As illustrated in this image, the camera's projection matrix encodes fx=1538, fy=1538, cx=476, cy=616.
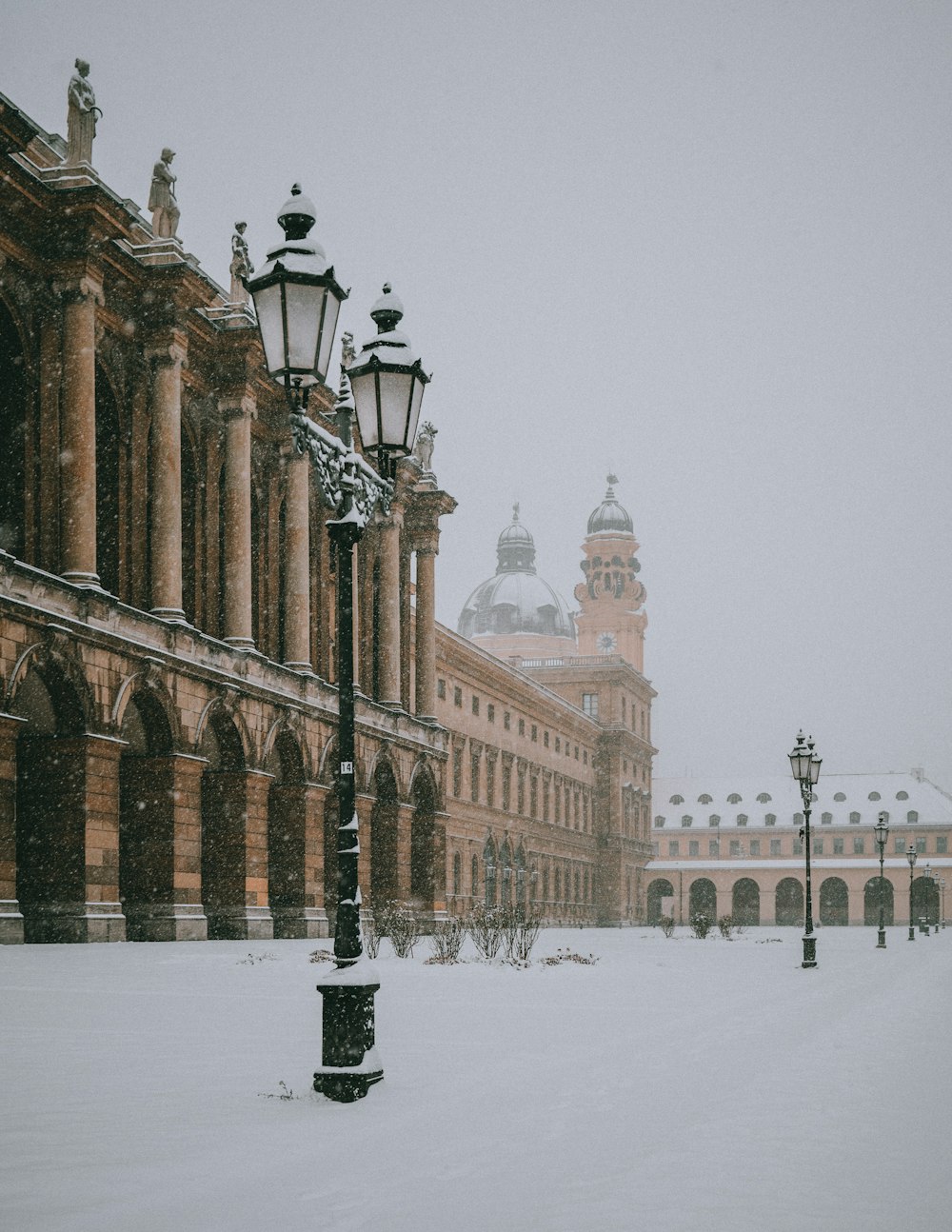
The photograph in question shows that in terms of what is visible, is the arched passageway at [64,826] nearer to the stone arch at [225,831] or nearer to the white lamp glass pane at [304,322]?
the stone arch at [225,831]

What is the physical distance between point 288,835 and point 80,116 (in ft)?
61.5

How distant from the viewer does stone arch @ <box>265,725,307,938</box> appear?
1578 inches

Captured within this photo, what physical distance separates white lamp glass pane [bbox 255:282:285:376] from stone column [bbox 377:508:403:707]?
125 feet

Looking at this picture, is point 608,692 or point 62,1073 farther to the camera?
point 608,692

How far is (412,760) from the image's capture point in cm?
5019

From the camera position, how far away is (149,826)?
107 feet

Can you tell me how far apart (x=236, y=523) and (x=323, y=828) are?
10748 mm

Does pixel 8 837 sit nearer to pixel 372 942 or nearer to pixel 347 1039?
pixel 372 942

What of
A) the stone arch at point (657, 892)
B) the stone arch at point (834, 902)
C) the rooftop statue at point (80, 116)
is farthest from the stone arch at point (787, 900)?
the rooftop statue at point (80, 116)

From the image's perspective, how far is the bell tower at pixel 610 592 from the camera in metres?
122

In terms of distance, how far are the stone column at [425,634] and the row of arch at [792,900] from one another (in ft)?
223

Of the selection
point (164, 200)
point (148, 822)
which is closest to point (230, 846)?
point (148, 822)

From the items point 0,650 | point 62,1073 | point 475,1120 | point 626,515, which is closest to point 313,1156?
point 475,1120

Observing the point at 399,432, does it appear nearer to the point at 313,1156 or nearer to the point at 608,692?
the point at 313,1156
